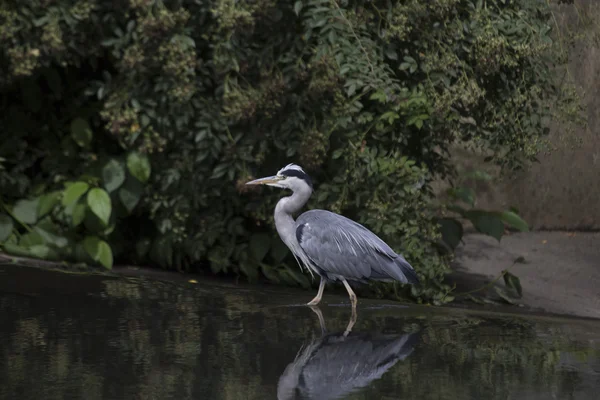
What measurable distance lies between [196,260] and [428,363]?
354cm

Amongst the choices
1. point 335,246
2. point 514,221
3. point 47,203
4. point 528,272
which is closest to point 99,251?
point 47,203

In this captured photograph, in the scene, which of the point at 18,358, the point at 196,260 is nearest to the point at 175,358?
the point at 18,358

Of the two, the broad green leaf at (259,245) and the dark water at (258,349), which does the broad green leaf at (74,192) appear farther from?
the broad green leaf at (259,245)

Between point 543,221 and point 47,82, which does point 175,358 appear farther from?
point 543,221

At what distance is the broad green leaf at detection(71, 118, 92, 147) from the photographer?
817cm

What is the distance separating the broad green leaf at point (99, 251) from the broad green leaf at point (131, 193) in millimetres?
355

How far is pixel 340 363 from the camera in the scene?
5.09 m

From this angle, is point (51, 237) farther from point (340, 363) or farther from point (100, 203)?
point (340, 363)

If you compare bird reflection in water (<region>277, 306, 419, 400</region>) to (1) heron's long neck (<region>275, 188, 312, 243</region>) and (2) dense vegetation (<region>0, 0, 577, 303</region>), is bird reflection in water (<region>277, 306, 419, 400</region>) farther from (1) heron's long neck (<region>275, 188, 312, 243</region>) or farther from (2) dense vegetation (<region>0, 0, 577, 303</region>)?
(2) dense vegetation (<region>0, 0, 577, 303</region>)

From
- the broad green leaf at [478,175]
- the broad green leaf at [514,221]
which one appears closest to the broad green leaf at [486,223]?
the broad green leaf at [514,221]

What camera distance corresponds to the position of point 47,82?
332 inches

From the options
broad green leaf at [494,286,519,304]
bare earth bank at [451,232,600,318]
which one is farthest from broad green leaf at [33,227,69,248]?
broad green leaf at [494,286,519,304]

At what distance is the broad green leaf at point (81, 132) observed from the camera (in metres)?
8.17

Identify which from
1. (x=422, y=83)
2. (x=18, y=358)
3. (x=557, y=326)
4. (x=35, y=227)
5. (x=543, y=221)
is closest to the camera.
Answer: (x=18, y=358)
